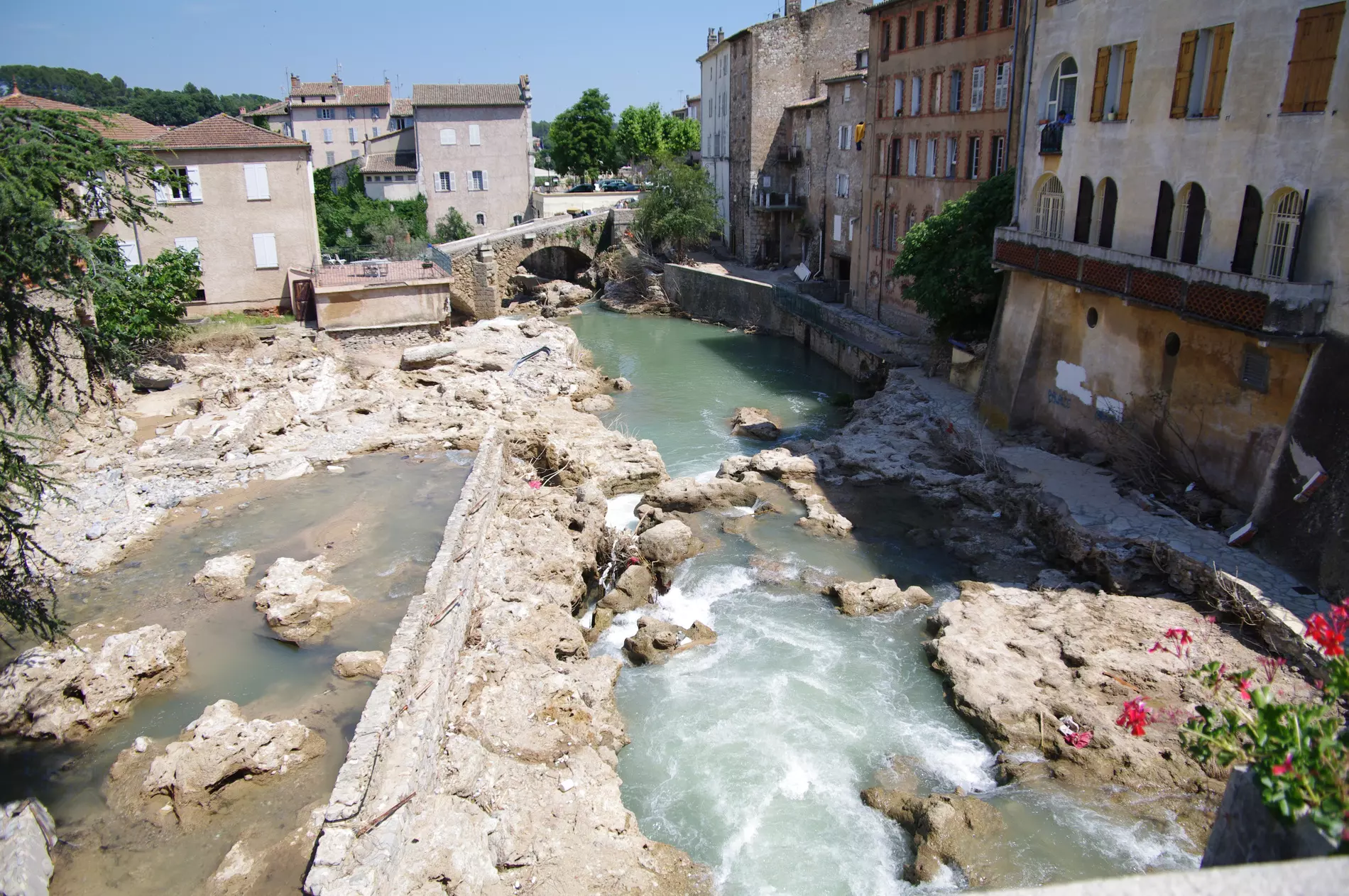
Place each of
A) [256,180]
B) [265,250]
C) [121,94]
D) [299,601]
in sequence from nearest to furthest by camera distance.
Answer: [299,601] < [256,180] < [265,250] < [121,94]

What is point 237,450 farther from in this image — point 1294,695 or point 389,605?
Result: point 1294,695

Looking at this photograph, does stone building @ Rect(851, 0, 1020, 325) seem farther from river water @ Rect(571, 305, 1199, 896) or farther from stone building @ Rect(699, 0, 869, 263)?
river water @ Rect(571, 305, 1199, 896)

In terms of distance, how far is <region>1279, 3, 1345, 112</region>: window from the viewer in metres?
13.7

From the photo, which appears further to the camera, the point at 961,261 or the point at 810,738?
the point at 961,261

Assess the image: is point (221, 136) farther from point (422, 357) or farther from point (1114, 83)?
point (1114, 83)

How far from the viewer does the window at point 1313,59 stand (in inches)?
538

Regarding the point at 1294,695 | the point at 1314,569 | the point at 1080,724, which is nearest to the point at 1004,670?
the point at 1080,724

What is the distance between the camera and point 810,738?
Answer: 12773mm

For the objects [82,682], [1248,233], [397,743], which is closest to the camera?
[397,743]

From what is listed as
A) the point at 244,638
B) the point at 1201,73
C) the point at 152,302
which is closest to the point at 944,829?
the point at 244,638

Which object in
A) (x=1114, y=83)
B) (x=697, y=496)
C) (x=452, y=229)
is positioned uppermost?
(x=1114, y=83)

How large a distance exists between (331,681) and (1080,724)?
10.5m

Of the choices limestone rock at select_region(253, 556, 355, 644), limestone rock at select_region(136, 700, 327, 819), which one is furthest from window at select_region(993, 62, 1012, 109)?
limestone rock at select_region(136, 700, 327, 819)

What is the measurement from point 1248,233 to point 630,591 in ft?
41.4
